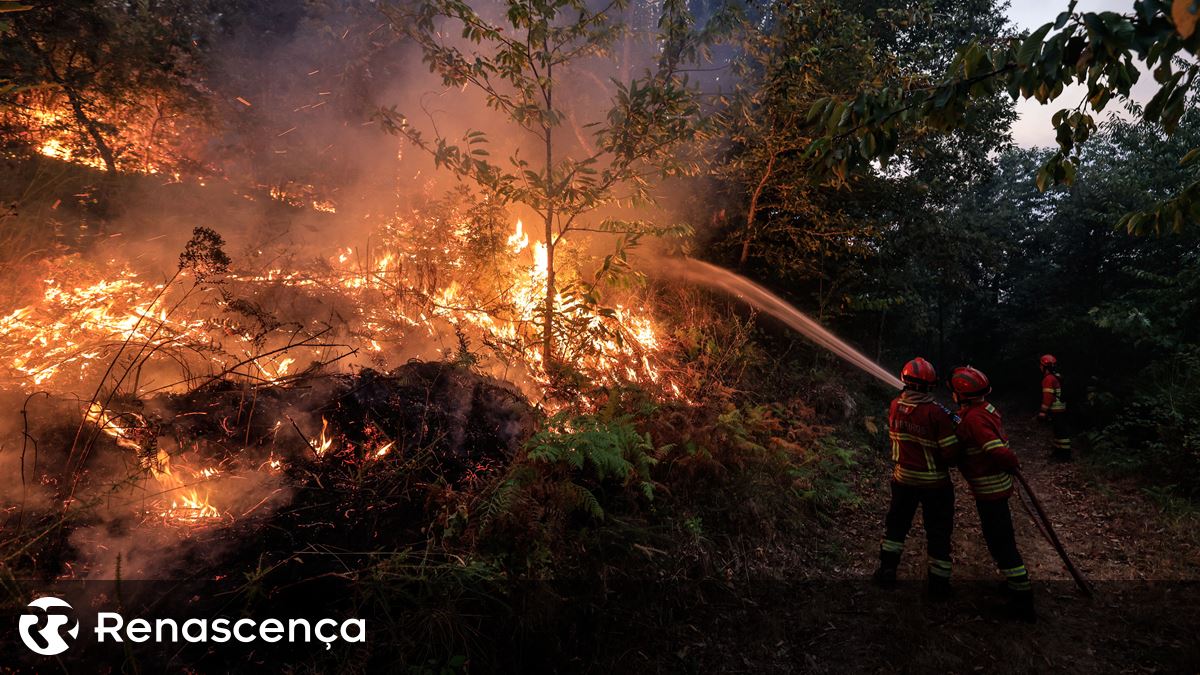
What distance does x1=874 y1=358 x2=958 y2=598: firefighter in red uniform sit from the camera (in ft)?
14.4

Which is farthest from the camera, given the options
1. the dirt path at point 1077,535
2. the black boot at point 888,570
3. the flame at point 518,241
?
the flame at point 518,241

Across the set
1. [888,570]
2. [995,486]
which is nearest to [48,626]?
[888,570]

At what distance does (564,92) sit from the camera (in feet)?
34.4

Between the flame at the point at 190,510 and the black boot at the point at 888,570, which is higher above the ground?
the flame at the point at 190,510

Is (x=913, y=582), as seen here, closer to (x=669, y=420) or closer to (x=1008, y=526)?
(x=1008, y=526)

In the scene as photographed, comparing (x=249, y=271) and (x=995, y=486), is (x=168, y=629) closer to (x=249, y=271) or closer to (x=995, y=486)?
(x=249, y=271)

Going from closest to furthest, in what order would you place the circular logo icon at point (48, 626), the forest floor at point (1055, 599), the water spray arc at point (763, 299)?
the circular logo icon at point (48, 626) → the forest floor at point (1055, 599) → the water spray arc at point (763, 299)

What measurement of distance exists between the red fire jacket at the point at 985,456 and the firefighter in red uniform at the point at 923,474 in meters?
0.11

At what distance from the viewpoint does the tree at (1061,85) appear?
189 centimetres

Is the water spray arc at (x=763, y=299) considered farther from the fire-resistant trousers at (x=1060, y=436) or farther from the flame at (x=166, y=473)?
the flame at (x=166, y=473)

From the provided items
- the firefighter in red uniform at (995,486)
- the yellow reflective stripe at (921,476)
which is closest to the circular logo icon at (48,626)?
the yellow reflective stripe at (921,476)

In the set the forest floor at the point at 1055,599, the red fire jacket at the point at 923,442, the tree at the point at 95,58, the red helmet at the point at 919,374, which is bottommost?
the forest floor at the point at 1055,599

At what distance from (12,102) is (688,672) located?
8.78 m

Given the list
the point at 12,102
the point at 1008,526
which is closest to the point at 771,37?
the point at 1008,526
